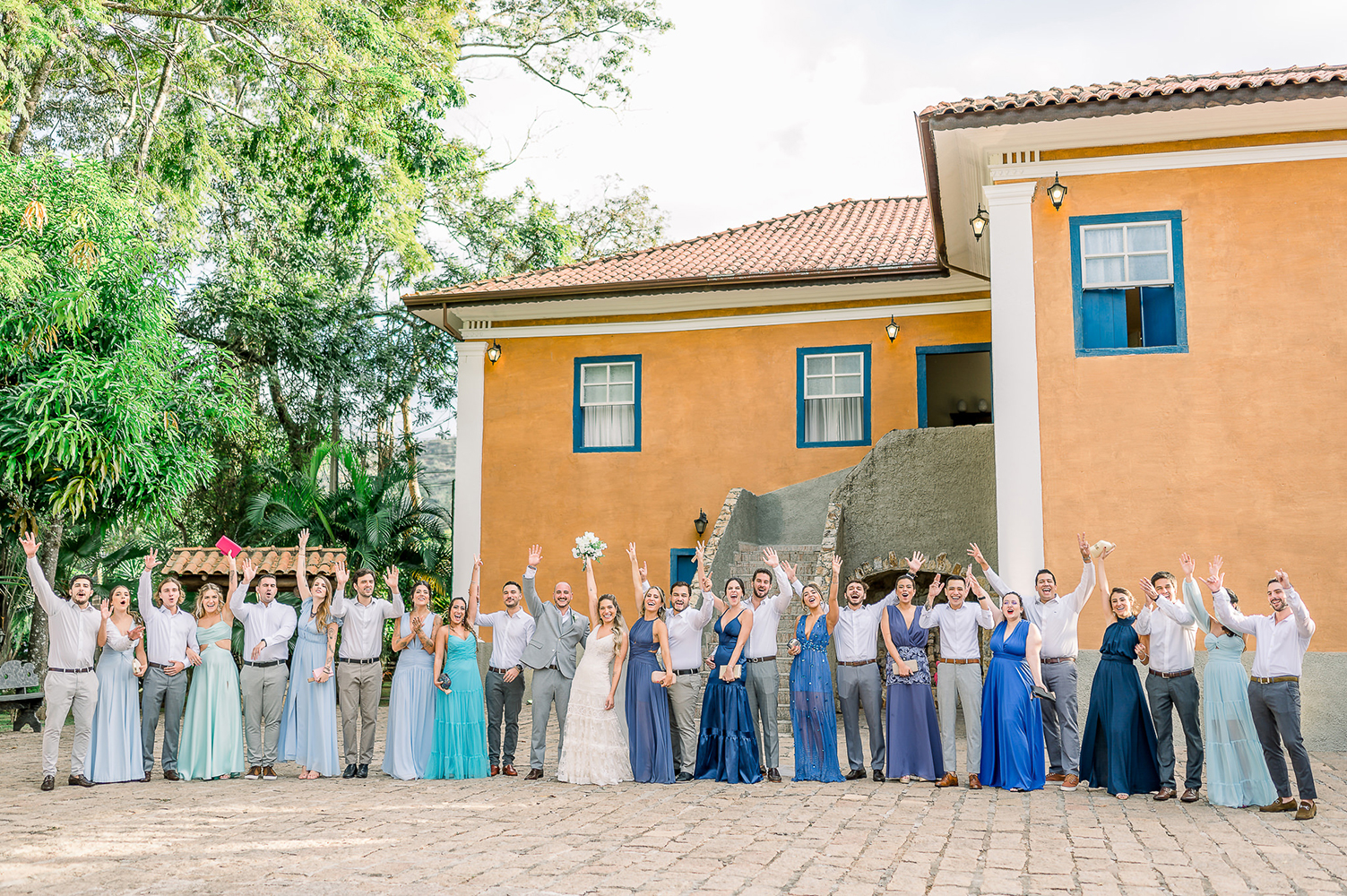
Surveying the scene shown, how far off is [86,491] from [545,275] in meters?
7.83

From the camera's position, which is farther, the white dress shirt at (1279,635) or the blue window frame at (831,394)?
the blue window frame at (831,394)

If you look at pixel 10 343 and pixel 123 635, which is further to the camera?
pixel 10 343

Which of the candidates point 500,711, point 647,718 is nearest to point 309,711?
point 500,711

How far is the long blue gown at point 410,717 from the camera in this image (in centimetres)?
936

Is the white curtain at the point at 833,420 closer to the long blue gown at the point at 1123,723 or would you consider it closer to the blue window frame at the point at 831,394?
the blue window frame at the point at 831,394

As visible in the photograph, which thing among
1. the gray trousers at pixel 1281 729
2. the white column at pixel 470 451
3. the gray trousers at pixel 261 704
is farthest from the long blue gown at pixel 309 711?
the gray trousers at pixel 1281 729

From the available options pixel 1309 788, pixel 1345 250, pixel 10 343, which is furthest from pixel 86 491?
pixel 1345 250

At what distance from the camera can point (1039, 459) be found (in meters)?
11.4

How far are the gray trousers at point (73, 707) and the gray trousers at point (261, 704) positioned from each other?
46.6 inches

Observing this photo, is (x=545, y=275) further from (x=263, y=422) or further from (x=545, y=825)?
(x=545, y=825)

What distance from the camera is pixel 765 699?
367 inches

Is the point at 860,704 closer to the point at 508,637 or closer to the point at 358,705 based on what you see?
the point at 508,637

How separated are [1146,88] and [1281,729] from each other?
21.6 feet

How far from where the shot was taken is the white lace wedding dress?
904 cm
